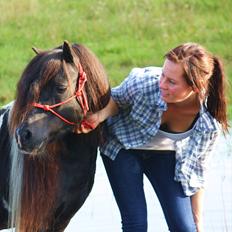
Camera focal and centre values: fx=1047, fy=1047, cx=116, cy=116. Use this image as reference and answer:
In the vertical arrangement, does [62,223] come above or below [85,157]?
below

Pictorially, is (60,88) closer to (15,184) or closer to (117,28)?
(15,184)

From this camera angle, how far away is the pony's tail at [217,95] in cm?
503

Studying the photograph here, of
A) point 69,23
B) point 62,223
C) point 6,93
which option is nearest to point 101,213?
point 62,223

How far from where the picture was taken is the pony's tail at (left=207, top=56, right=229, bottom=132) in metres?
5.03

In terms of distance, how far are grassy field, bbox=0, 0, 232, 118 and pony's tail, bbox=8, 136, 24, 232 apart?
26.1 feet

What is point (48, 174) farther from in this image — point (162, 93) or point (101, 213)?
point (101, 213)

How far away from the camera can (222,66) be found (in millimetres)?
5043

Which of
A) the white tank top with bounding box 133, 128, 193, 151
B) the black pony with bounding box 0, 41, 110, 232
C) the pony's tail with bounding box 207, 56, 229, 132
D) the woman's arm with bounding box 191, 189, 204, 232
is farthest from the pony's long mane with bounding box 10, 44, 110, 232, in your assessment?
the woman's arm with bounding box 191, 189, 204, 232

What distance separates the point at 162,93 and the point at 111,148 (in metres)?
0.45

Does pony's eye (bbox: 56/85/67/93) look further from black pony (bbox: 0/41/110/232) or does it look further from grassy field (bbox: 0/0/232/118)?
grassy field (bbox: 0/0/232/118)

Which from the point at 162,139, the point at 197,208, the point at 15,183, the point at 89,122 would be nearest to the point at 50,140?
the point at 89,122

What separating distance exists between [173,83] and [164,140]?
1.27ft

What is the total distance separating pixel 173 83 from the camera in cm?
491

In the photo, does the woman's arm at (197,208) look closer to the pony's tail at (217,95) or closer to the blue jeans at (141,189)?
the blue jeans at (141,189)
